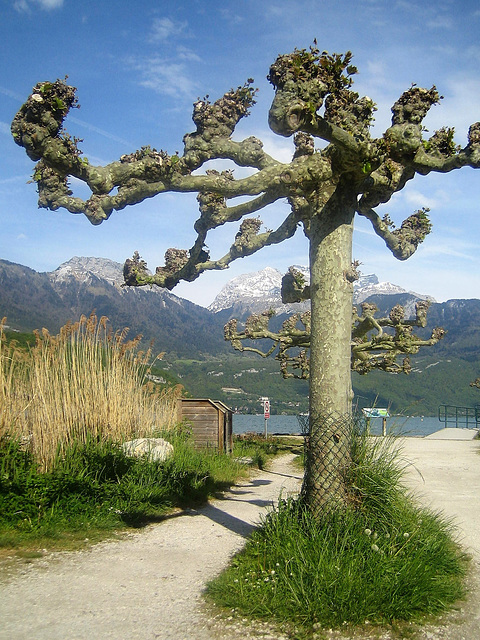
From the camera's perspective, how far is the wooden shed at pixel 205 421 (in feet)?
43.8

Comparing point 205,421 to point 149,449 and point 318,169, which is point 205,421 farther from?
point 318,169

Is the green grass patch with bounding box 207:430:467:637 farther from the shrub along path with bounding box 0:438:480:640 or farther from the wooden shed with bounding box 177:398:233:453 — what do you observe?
the wooden shed with bounding box 177:398:233:453

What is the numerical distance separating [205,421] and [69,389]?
6.42 meters

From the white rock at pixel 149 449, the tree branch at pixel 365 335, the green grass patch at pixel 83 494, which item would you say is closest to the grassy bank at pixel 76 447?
the green grass patch at pixel 83 494

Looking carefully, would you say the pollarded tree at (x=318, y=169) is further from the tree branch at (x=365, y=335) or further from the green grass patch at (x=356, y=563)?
the tree branch at (x=365, y=335)

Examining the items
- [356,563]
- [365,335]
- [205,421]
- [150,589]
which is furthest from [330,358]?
[365,335]

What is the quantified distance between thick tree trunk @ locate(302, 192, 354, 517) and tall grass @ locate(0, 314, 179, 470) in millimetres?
3458

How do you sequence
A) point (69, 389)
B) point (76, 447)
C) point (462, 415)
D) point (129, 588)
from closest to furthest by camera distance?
point (129, 588) < point (76, 447) < point (69, 389) < point (462, 415)

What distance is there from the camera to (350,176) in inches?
238

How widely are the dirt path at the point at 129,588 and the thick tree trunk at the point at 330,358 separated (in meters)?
1.37

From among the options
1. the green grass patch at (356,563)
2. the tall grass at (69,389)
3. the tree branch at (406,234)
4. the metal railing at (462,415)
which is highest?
the tree branch at (406,234)

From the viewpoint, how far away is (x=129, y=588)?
15.2 feet

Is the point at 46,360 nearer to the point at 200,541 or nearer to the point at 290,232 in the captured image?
the point at 200,541

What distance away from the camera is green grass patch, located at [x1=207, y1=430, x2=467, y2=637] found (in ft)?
13.0
